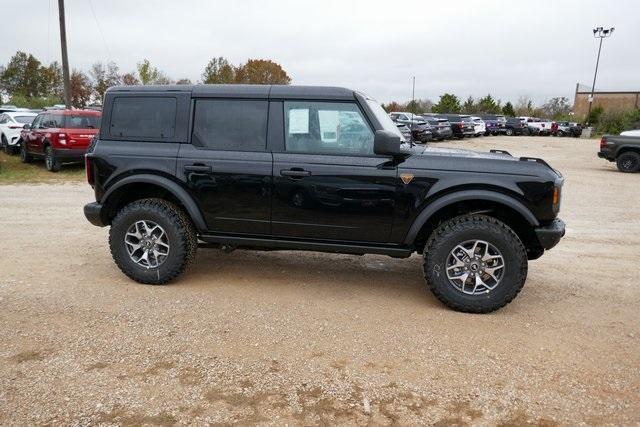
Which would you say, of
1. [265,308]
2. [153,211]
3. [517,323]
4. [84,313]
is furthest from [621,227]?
[84,313]

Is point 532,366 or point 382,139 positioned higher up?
point 382,139

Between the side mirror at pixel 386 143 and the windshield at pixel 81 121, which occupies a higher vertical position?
the side mirror at pixel 386 143

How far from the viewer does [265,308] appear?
432 cm

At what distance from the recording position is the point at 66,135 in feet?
42.0

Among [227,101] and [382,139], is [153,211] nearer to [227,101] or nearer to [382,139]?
[227,101]

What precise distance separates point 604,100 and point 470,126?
149 ft

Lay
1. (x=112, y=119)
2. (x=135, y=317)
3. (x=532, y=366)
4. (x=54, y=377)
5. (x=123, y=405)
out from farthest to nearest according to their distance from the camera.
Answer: (x=112, y=119) → (x=135, y=317) → (x=532, y=366) → (x=54, y=377) → (x=123, y=405)

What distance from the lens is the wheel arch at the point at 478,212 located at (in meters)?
4.17

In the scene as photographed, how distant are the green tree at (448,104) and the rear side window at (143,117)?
56.6 meters

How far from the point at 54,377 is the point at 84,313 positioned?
1.06 meters

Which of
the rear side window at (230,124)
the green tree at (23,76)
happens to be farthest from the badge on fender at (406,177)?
the green tree at (23,76)

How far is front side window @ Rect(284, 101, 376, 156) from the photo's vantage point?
4402 millimetres

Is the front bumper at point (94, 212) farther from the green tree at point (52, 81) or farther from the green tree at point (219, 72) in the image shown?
the green tree at point (52, 81)

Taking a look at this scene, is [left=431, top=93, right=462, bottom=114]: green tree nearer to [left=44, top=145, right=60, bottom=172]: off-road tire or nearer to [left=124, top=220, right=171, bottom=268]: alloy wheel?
[left=44, top=145, right=60, bottom=172]: off-road tire
